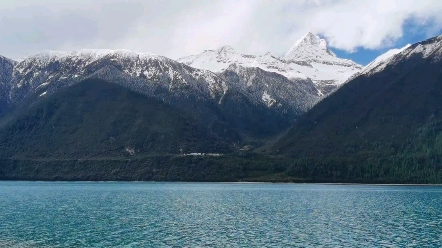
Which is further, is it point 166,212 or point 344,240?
point 166,212

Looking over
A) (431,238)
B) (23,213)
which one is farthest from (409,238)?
(23,213)

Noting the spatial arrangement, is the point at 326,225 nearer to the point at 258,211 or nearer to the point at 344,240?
the point at 344,240

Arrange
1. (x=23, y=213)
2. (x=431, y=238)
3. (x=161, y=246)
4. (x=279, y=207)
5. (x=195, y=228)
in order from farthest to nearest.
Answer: (x=279, y=207) < (x=23, y=213) < (x=195, y=228) < (x=431, y=238) < (x=161, y=246)

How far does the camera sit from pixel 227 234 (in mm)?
98188

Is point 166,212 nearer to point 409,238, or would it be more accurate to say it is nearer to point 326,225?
point 326,225

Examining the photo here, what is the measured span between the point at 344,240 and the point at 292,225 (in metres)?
20.4

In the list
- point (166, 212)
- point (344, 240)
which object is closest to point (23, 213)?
point (166, 212)

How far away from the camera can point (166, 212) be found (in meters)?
139

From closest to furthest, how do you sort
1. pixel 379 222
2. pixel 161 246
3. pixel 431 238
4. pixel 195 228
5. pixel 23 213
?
pixel 161 246, pixel 431 238, pixel 195 228, pixel 379 222, pixel 23 213

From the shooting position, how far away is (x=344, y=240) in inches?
3573

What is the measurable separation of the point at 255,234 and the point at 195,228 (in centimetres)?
1311

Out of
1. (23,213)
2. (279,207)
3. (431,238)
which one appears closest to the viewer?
(431,238)

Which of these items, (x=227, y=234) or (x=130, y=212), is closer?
(x=227, y=234)

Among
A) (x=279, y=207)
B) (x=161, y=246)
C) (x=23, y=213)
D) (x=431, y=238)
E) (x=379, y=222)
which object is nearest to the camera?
(x=161, y=246)
